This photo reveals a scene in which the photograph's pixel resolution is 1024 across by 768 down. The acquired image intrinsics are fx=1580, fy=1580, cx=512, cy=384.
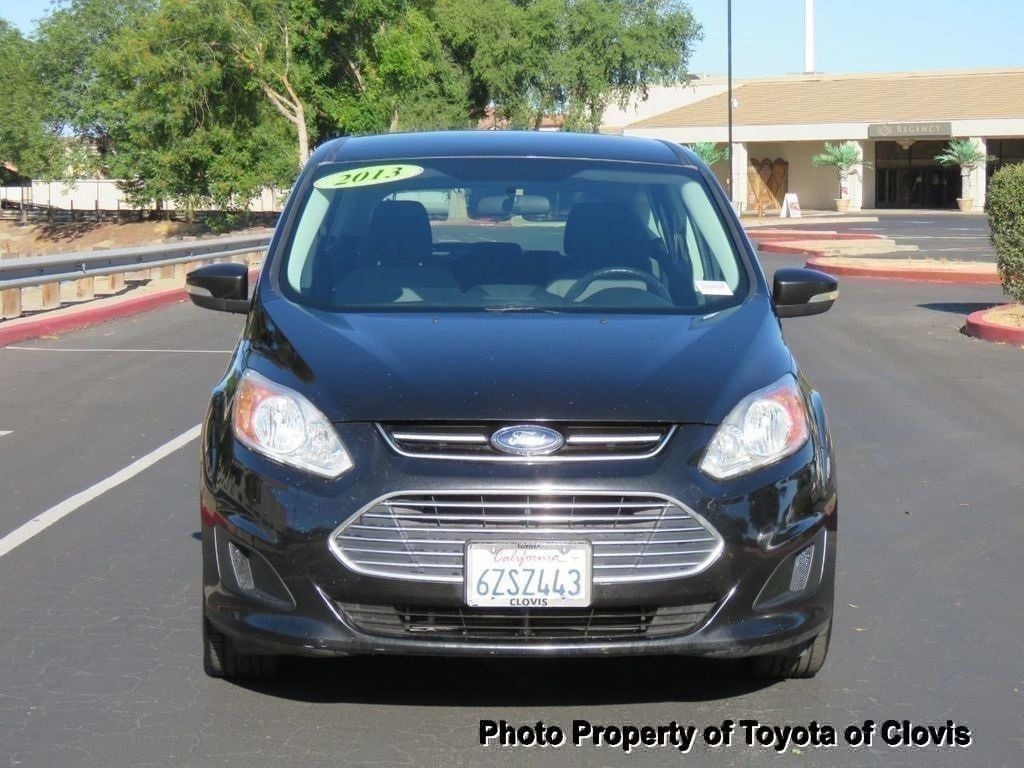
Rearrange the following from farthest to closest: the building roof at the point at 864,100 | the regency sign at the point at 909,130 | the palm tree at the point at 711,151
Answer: the building roof at the point at 864,100, the regency sign at the point at 909,130, the palm tree at the point at 711,151

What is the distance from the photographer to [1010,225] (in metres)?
16.5

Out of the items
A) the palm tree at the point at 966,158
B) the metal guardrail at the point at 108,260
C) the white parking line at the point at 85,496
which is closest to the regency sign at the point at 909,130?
the palm tree at the point at 966,158

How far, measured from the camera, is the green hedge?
16.4m

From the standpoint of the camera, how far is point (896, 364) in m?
14.4

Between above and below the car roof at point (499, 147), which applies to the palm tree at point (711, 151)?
below

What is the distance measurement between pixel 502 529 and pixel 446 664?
1.06 m

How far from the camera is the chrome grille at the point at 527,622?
4.36m

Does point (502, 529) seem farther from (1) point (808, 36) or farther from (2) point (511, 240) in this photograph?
(1) point (808, 36)

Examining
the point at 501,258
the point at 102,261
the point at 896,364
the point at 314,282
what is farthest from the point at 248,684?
the point at 102,261

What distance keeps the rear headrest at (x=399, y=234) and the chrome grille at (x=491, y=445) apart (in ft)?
4.62

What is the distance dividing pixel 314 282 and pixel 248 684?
1419mm

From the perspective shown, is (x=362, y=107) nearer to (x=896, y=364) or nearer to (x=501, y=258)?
(x=896, y=364)

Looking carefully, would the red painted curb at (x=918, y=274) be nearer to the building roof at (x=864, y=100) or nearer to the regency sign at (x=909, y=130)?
the regency sign at (x=909, y=130)

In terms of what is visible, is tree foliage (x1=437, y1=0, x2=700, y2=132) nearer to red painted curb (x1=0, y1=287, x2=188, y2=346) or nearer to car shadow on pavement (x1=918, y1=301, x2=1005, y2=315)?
red painted curb (x1=0, y1=287, x2=188, y2=346)
